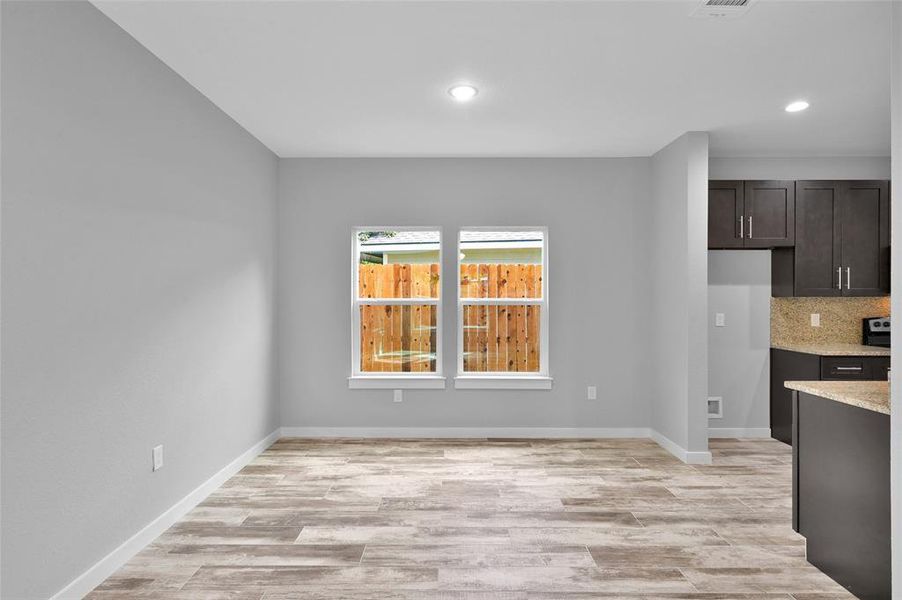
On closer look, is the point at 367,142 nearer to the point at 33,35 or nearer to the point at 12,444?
the point at 33,35

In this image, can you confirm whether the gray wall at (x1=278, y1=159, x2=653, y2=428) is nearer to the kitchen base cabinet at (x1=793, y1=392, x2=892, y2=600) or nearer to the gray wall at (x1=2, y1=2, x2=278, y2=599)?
the gray wall at (x1=2, y1=2, x2=278, y2=599)

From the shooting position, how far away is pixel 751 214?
16.3 feet

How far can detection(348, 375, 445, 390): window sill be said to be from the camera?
17.0ft

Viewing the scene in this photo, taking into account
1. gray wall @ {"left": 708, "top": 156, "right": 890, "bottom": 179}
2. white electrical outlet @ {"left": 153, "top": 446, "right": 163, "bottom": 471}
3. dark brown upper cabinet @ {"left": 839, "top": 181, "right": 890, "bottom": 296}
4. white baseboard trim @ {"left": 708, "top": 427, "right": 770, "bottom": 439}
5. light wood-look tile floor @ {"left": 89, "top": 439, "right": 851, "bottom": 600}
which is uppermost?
gray wall @ {"left": 708, "top": 156, "right": 890, "bottom": 179}

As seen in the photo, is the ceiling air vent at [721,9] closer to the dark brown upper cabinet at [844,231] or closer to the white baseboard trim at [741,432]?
the dark brown upper cabinet at [844,231]

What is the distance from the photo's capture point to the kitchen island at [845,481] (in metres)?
2.24

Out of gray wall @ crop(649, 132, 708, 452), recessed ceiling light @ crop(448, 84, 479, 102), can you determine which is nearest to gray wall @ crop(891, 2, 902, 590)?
recessed ceiling light @ crop(448, 84, 479, 102)

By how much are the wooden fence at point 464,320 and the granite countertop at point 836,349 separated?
227 cm

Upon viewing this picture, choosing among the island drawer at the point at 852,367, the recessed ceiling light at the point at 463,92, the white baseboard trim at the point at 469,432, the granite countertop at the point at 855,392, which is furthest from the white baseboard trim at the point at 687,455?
the recessed ceiling light at the point at 463,92

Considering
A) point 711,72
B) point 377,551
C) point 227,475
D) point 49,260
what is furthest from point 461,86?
point 227,475

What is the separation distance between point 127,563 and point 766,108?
15.5 ft

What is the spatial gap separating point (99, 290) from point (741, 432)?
5290 millimetres

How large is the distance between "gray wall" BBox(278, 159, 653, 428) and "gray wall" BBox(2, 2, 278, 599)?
4.24 feet

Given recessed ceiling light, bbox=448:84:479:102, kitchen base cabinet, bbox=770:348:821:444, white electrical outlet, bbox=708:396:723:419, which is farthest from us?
white electrical outlet, bbox=708:396:723:419
